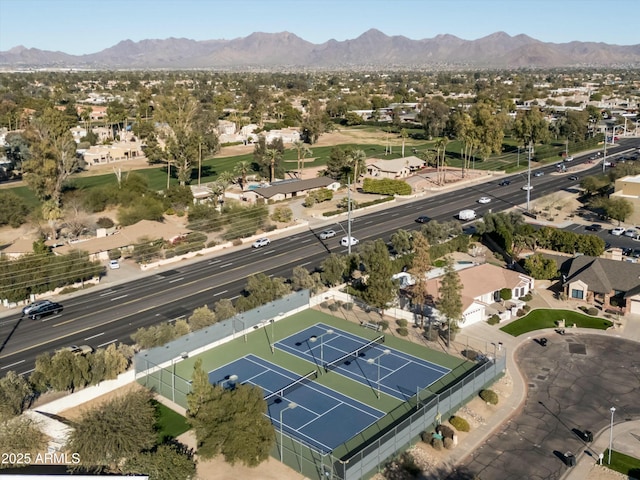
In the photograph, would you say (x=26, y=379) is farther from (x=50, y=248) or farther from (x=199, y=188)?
(x=199, y=188)

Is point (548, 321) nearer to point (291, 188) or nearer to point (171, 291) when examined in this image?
point (171, 291)

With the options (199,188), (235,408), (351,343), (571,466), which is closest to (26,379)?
(235,408)

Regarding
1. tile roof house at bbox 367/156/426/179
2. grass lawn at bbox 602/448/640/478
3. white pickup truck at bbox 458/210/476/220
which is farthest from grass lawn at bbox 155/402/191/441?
tile roof house at bbox 367/156/426/179

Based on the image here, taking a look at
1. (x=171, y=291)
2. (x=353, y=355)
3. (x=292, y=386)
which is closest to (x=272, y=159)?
(x=171, y=291)

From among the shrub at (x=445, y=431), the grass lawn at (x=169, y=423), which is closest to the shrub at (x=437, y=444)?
the shrub at (x=445, y=431)

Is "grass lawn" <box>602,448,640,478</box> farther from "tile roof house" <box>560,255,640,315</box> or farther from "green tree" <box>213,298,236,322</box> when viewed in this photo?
"green tree" <box>213,298,236,322</box>
